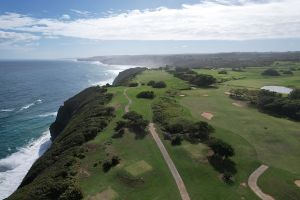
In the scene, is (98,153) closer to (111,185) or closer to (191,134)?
(111,185)

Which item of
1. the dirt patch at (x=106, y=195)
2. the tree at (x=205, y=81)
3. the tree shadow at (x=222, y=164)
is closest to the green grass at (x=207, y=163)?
the dirt patch at (x=106, y=195)

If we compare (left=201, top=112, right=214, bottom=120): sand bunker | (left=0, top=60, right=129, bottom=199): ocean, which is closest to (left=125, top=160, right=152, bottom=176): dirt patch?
(left=0, top=60, right=129, bottom=199): ocean

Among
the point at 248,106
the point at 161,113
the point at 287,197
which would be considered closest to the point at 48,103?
the point at 161,113

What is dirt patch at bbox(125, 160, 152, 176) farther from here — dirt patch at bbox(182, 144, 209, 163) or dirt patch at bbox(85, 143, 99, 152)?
dirt patch at bbox(85, 143, 99, 152)

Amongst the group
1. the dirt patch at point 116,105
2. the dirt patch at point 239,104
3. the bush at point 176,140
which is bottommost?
the dirt patch at point 239,104

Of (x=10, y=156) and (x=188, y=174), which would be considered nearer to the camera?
(x=188, y=174)

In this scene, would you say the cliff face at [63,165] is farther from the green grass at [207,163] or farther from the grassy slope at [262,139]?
the grassy slope at [262,139]
